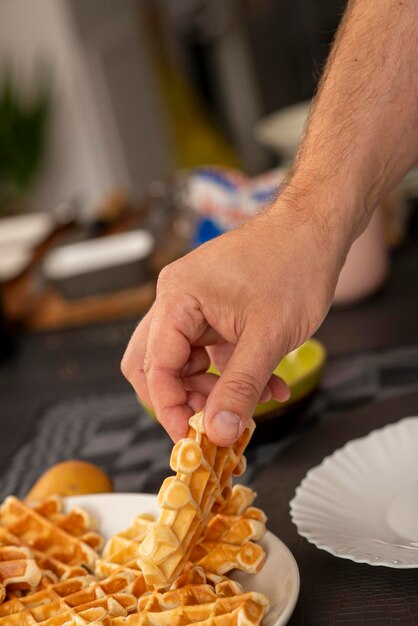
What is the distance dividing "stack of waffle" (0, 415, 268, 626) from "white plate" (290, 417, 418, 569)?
0.22ft

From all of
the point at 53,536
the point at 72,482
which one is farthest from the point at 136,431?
the point at 53,536

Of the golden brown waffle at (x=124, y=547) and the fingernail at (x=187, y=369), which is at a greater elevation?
the fingernail at (x=187, y=369)

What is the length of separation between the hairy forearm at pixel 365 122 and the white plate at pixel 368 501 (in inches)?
9.5

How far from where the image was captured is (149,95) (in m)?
5.28

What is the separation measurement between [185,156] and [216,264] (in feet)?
14.2

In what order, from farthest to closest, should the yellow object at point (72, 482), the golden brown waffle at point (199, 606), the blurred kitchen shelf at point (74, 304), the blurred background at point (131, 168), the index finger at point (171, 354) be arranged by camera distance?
the blurred kitchen shelf at point (74, 304)
the blurred background at point (131, 168)
the yellow object at point (72, 482)
the index finger at point (171, 354)
the golden brown waffle at point (199, 606)

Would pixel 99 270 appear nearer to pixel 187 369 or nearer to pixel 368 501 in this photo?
pixel 187 369

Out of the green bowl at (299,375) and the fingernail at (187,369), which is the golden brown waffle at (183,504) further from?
the green bowl at (299,375)

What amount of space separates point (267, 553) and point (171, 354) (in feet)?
0.66

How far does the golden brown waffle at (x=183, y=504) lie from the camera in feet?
2.42

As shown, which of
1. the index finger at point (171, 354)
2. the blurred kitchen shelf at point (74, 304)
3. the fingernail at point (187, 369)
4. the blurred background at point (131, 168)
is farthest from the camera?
the blurred kitchen shelf at point (74, 304)

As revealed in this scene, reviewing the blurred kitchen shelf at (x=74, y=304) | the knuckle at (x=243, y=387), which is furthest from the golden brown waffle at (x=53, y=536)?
Answer: the blurred kitchen shelf at (x=74, y=304)

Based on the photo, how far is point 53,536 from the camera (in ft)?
3.10

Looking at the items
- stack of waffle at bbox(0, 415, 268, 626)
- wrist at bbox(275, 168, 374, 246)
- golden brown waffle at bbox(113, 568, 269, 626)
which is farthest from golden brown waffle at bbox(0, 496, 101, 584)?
wrist at bbox(275, 168, 374, 246)
